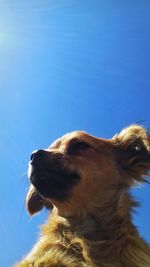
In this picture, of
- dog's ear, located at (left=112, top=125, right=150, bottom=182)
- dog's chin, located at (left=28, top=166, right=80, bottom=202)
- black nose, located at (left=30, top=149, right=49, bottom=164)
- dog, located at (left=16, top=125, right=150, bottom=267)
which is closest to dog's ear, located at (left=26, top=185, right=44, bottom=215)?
dog, located at (left=16, top=125, right=150, bottom=267)

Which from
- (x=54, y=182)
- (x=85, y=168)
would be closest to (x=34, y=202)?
(x=54, y=182)

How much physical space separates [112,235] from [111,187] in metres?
0.95

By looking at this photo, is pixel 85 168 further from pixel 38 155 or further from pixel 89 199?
pixel 38 155

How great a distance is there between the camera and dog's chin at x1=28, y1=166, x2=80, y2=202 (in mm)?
7230

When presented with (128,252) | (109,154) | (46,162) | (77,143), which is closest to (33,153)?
(46,162)

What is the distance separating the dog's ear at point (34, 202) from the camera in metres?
8.21

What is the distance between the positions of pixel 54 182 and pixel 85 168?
52 centimetres

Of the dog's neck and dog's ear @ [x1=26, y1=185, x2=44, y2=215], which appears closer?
the dog's neck

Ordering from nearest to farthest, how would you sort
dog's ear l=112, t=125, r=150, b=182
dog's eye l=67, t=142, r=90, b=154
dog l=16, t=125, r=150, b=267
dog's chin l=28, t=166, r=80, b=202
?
dog l=16, t=125, r=150, b=267 → dog's chin l=28, t=166, r=80, b=202 → dog's eye l=67, t=142, r=90, b=154 → dog's ear l=112, t=125, r=150, b=182

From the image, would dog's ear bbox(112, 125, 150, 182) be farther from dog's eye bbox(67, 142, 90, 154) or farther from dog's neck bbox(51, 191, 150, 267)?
dog's eye bbox(67, 142, 90, 154)

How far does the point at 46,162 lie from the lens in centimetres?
729

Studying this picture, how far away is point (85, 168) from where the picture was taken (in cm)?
752

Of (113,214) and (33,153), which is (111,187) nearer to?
(113,214)

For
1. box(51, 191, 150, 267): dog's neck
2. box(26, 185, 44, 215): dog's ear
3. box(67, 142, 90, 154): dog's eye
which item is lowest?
box(51, 191, 150, 267): dog's neck
